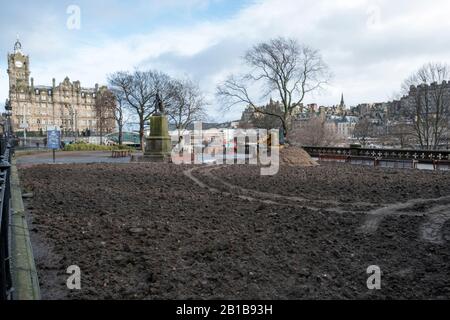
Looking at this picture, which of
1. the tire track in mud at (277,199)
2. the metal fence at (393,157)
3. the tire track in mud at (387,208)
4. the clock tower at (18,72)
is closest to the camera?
the tire track in mud at (387,208)

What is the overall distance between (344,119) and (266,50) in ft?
423

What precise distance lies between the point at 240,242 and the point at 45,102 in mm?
134827

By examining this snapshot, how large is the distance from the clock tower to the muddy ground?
116 meters

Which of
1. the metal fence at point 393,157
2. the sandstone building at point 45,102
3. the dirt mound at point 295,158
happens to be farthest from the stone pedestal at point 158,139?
the sandstone building at point 45,102

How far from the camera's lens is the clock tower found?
10882cm

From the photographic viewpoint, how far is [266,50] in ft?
136

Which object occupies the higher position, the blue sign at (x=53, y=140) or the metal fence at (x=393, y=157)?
the blue sign at (x=53, y=140)

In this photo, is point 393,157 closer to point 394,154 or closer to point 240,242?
point 394,154

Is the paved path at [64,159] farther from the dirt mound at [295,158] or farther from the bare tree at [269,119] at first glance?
the bare tree at [269,119]

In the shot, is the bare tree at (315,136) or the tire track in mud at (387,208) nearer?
the tire track in mud at (387,208)

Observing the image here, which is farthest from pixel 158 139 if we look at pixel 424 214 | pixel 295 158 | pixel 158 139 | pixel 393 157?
pixel 424 214

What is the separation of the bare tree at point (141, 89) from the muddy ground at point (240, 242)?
43497 mm

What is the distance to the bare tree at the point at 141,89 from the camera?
54.5 metres
